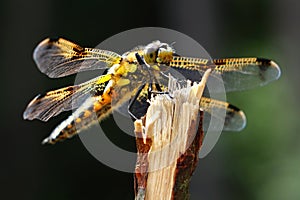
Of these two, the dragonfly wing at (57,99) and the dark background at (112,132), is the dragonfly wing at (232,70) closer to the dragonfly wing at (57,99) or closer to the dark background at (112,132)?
the dragonfly wing at (57,99)

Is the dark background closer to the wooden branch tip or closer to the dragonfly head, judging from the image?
the dragonfly head

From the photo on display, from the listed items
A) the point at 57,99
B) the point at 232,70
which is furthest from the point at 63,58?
the point at 232,70

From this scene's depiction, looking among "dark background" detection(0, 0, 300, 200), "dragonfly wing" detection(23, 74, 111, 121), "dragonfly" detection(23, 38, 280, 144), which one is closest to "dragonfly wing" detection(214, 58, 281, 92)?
"dragonfly" detection(23, 38, 280, 144)

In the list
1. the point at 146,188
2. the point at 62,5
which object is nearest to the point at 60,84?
the point at 62,5

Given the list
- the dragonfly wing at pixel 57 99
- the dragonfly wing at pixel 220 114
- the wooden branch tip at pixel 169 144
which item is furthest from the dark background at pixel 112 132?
the wooden branch tip at pixel 169 144

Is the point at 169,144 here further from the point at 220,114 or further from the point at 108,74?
the point at 220,114

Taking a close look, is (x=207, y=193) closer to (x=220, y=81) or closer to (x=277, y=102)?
(x=277, y=102)

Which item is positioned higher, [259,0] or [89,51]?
[259,0]
